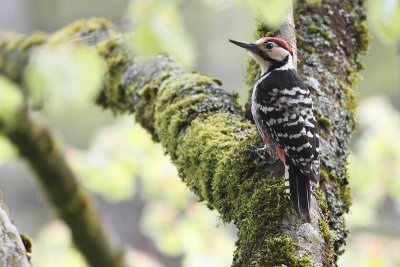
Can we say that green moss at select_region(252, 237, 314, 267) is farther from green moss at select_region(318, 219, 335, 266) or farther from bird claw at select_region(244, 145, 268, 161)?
bird claw at select_region(244, 145, 268, 161)

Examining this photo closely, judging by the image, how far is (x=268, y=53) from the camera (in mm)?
2332

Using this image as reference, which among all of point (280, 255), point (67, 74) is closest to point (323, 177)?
point (280, 255)

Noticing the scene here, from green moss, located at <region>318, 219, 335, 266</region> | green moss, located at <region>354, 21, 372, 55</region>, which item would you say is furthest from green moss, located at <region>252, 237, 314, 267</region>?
green moss, located at <region>354, 21, 372, 55</region>

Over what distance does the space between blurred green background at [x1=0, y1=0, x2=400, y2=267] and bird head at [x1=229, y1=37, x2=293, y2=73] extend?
0.54 ft

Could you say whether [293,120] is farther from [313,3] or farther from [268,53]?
[313,3]

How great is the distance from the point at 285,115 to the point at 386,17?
86 cm

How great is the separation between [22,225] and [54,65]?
11.3 meters

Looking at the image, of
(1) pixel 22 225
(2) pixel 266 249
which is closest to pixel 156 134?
(2) pixel 266 249

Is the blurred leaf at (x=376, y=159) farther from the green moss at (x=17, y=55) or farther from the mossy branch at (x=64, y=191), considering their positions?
the green moss at (x=17, y=55)

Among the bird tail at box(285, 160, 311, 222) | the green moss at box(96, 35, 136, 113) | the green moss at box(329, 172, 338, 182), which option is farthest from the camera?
the green moss at box(96, 35, 136, 113)

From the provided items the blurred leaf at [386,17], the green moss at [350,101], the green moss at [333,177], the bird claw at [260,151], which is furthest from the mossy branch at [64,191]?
the blurred leaf at [386,17]

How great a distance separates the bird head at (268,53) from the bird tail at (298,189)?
2.41 feet

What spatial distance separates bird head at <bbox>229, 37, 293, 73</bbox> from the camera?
2195mm

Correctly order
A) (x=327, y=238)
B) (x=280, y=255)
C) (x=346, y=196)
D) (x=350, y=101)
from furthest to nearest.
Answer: (x=350, y=101) < (x=346, y=196) < (x=327, y=238) < (x=280, y=255)
